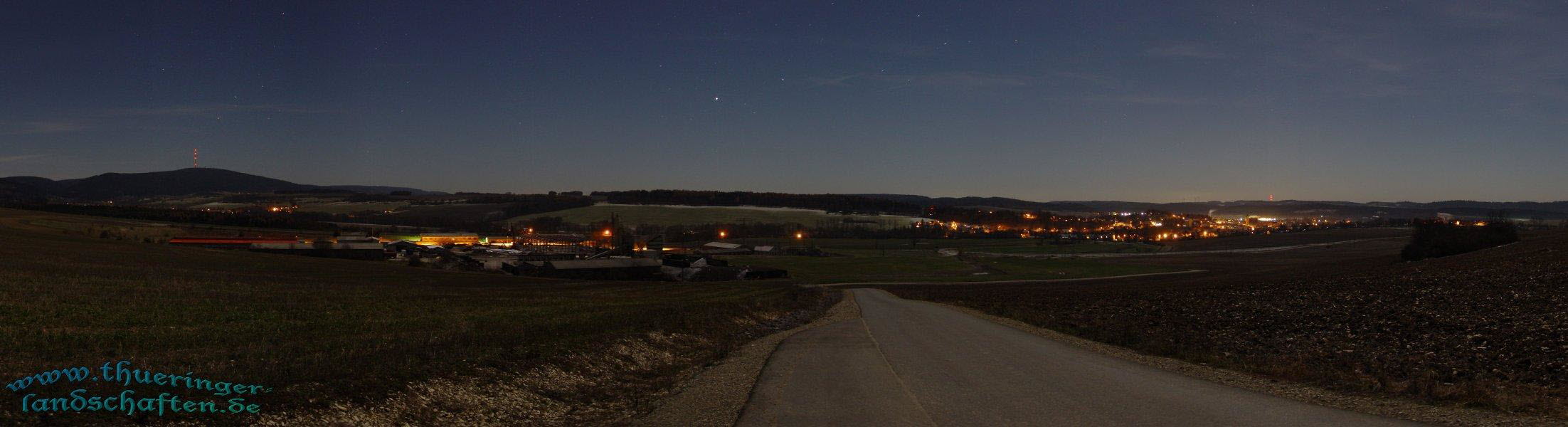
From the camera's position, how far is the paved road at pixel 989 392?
10.6m

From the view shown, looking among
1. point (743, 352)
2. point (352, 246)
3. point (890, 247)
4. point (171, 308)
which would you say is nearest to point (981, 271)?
point (890, 247)

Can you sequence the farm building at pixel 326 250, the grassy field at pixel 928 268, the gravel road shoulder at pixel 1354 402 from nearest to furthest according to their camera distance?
1. the gravel road shoulder at pixel 1354 402
2. the farm building at pixel 326 250
3. the grassy field at pixel 928 268

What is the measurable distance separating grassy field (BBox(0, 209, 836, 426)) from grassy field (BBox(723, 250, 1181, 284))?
162 feet

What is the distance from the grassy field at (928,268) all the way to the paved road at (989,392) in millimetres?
54463

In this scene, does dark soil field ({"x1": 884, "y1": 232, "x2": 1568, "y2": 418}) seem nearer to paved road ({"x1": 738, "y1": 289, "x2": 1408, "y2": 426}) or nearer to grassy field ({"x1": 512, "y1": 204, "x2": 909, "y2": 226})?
paved road ({"x1": 738, "y1": 289, "x2": 1408, "y2": 426})

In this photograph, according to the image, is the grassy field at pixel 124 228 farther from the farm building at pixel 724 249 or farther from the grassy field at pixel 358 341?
the farm building at pixel 724 249

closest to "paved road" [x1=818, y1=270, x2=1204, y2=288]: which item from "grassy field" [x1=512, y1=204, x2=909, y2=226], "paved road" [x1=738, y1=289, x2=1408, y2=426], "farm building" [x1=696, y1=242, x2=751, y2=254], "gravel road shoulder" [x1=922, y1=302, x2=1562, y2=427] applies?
"paved road" [x1=738, y1=289, x2=1408, y2=426]

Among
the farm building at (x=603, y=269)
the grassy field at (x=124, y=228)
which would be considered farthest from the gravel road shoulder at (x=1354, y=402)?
the grassy field at (x=124, y=228)

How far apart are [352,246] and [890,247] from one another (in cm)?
9668

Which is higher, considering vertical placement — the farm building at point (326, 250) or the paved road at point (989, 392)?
the paved road at point (989, 392)

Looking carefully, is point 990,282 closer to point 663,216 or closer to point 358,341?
point 358,341

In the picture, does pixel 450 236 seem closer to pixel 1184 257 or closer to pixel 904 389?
pixel 1184 257

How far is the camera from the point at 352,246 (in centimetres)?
7325

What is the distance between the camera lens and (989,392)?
497 inches
